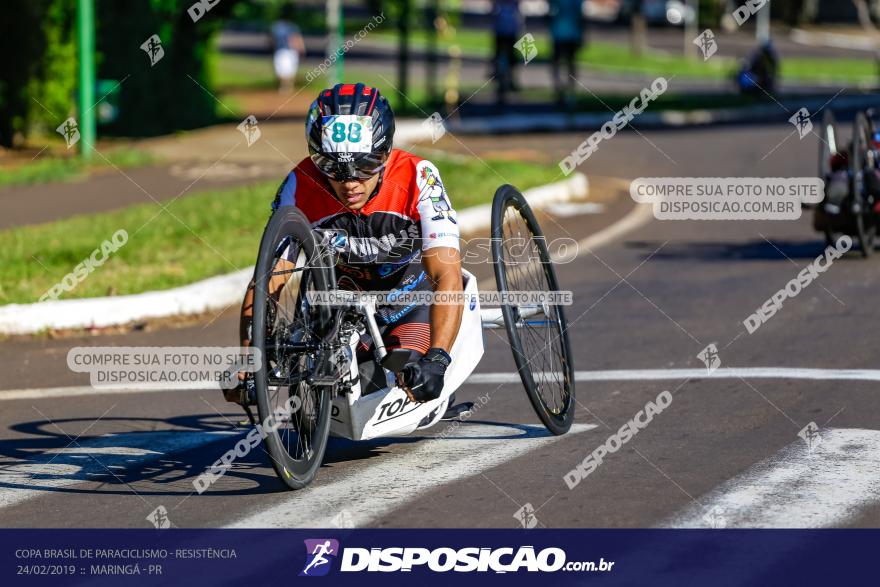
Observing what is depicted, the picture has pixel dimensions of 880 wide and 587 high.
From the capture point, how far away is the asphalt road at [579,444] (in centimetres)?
620

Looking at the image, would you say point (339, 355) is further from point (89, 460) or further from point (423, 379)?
point (89, 460)

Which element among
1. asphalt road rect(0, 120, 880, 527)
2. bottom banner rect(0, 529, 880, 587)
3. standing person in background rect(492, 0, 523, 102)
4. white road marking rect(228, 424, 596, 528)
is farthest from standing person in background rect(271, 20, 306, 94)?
bottom banner rect(0, 529, 880, 587)

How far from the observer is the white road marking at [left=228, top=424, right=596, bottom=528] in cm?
612

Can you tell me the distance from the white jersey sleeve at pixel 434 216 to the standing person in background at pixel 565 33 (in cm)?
2146

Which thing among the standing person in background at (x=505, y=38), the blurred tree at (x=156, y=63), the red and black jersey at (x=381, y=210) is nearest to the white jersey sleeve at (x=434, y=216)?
the red and black jersey at (x=381, y=210)

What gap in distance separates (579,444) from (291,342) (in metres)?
1.68

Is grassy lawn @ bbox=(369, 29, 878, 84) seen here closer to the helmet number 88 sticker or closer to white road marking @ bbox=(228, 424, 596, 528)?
white road marking @ bbox=(228, 424, 596, 528)

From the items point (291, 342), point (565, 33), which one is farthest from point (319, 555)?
point (565, 33)

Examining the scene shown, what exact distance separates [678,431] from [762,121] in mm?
21863

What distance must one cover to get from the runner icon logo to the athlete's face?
183cm

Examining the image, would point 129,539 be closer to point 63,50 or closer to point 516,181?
point 516,181

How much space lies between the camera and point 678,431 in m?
7.60

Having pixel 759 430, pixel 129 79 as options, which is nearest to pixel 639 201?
pixel 129 79

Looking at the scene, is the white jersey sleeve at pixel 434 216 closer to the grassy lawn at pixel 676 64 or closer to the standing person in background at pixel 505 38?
the standing person in background at pixel 505 38
